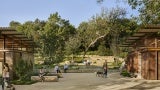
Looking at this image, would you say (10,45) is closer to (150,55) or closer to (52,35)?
(150,55)

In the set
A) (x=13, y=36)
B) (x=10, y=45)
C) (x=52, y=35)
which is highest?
(x=52, y=35)

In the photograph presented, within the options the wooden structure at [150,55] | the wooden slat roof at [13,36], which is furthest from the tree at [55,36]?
the wooden structure at [150,55]

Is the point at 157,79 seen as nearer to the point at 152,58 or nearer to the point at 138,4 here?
the point at 152,58

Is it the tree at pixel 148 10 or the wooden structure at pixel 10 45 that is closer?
the tree at pixel 148 10

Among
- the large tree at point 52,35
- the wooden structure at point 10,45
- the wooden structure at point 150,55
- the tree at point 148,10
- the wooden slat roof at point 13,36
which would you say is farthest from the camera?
the large tree at point 52,35

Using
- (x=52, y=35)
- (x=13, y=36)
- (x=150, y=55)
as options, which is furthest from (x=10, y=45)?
(x=52, y=35)

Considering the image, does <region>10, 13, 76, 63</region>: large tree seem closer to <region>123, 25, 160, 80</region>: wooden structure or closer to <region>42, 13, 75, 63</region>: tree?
<region>42, 13, 75, 63</region>: tree

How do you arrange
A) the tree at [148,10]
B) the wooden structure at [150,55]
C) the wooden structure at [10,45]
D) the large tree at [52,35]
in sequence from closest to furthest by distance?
the tree at [148,10]
the wooden structure at [150,55]
the wooden structure at [10,45]
the large tree at [52,35]

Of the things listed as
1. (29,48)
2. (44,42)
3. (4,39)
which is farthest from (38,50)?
(4,39)

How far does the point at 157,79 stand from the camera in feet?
108

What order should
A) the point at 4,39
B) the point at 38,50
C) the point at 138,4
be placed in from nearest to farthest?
the point at 138,4 < the point at 4,39 < the point at 38,50

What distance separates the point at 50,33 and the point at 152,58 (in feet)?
124

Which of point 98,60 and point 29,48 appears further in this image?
point 98,60

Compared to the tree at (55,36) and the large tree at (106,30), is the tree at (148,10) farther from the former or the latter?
the large tree at (106,30)
